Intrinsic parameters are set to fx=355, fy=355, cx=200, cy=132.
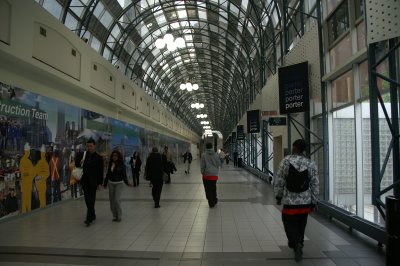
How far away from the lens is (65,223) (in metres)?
7.52

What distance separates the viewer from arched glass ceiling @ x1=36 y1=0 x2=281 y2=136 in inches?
683

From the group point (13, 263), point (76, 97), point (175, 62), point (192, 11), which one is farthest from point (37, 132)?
point (175, 62)

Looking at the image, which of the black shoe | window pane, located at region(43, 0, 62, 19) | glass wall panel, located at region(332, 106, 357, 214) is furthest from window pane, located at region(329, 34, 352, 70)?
window pane, located at region(43, 0, 62, 19)

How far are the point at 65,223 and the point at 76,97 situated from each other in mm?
6362

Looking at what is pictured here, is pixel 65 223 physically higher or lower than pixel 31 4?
lower

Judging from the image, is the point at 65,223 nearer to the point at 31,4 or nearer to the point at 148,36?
the point at 31,4

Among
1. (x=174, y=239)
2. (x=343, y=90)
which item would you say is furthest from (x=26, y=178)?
(x=343, y=90)

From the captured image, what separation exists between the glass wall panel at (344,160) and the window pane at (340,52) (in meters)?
1.11

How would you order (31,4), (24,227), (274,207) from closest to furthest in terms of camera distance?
(24,227) → (31,4) → (274,207)

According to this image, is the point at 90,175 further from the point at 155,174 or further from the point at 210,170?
the point at 210,170

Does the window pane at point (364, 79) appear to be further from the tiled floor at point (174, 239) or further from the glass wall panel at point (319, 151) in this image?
the glass wall panel at point (319, 151)

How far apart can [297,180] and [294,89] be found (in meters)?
5.07

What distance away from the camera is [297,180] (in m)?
4.79

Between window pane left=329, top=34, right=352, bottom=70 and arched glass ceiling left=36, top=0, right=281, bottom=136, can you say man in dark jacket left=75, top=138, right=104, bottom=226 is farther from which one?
arched glass ceiling left=36, top=0, right=281, bottom=136
